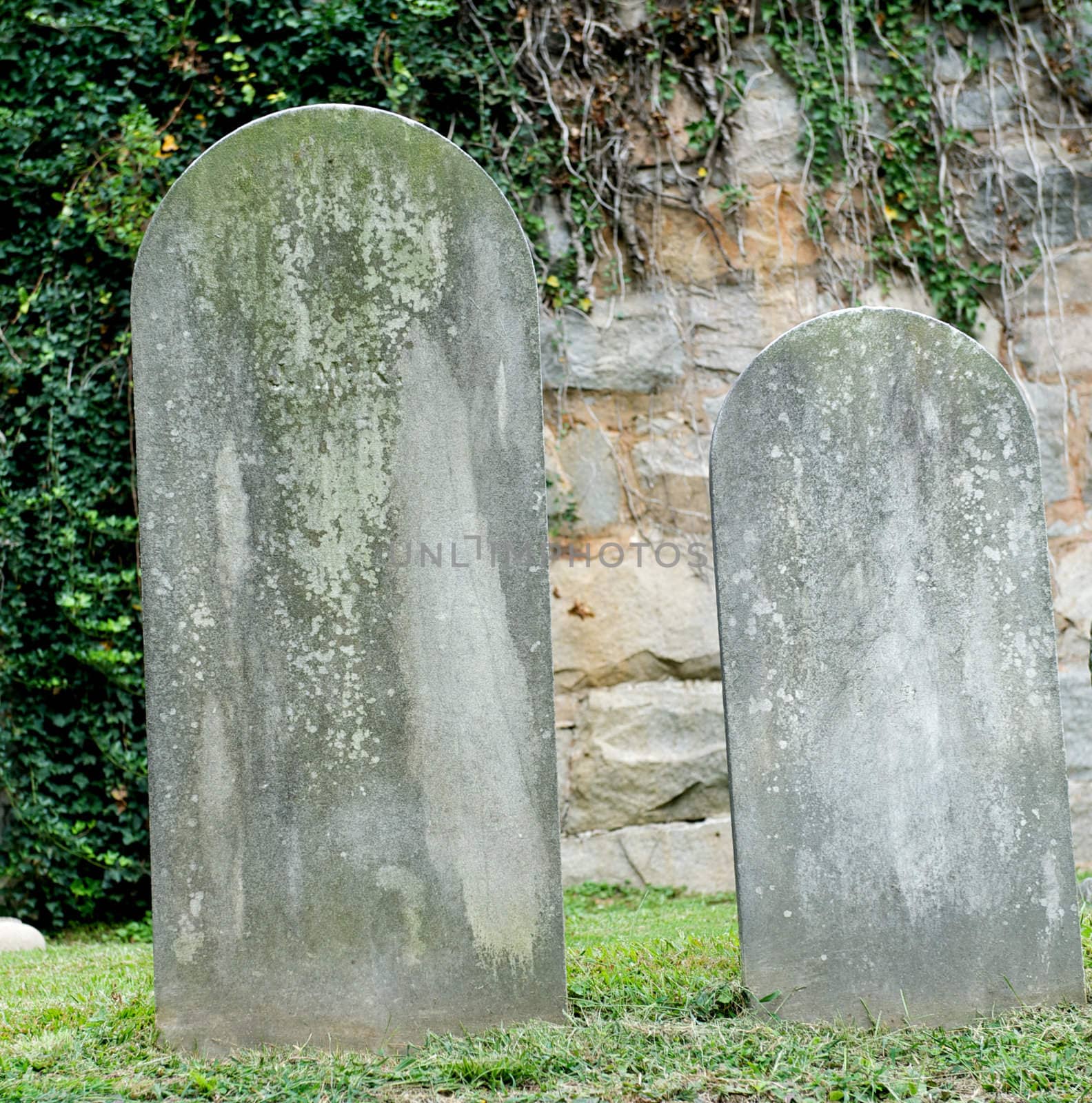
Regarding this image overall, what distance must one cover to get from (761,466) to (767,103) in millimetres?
3774

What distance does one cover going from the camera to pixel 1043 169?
19.1ft

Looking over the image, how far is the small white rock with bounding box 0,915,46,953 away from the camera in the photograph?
173 inches

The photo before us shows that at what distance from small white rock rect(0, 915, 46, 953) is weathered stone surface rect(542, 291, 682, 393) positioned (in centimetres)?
333

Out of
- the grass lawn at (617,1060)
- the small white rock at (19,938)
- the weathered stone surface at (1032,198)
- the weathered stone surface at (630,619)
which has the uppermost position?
the weathered stone surface at (1032,198)

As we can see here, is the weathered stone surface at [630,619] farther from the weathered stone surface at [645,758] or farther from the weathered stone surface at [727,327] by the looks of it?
the weathered stone surface at [727,327]

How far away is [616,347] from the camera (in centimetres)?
557

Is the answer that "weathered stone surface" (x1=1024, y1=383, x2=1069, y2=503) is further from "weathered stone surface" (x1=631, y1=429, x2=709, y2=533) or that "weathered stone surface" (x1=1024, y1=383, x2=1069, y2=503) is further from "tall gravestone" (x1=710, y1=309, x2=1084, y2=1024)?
"tall gravestone" (x1=710, y1=309, x2=1084, y2=1024)

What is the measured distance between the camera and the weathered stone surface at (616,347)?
18.1 ft

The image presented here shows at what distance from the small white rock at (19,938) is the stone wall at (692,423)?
2273 millimetres

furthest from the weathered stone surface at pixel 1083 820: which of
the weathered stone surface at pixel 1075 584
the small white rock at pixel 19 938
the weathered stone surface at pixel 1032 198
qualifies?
the small white rock at pixel 19 938

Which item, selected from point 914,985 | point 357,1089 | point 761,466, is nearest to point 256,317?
point 761,466

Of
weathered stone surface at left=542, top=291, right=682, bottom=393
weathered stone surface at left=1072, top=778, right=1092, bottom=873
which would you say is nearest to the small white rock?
weathered stone surface at left=542, top=291, right=682, bottom=393

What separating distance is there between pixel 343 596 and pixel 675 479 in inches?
124

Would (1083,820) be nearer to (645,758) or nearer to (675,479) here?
(645,758)
